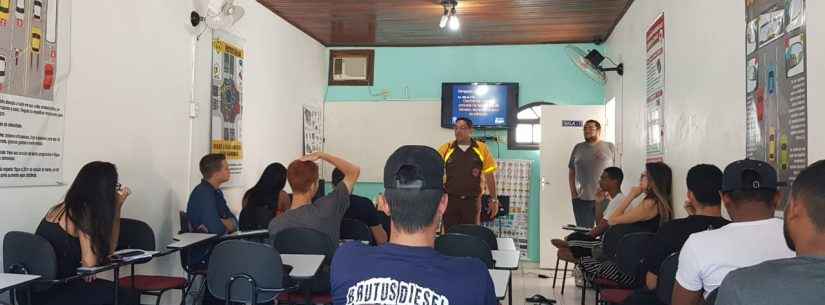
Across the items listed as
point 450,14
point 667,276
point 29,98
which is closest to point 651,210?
point 667,276

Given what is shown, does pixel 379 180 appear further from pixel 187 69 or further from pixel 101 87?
pixel 101 87

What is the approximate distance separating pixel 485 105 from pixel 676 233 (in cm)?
514

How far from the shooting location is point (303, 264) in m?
3.02

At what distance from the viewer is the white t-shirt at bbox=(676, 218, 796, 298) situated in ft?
6.83

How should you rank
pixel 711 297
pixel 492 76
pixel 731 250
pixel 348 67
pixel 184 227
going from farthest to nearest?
1. pixel 348 67
2. pixel 492 76
3. pixel 184 227
4. pixel 731 250
5. pixel 711 297

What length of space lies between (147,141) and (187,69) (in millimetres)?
732

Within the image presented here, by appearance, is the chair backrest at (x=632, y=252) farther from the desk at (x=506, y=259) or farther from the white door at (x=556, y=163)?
the white door at (x=556, y=163)

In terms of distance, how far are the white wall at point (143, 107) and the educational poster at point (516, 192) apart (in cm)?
300

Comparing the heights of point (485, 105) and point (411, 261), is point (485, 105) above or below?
above

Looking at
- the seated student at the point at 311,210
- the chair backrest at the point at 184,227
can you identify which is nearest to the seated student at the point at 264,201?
the chair backrest at the point at 184,227

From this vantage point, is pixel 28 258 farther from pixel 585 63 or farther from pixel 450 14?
pixel 585 63

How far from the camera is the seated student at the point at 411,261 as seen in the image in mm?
1495

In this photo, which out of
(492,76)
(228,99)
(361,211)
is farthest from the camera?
(492,76)

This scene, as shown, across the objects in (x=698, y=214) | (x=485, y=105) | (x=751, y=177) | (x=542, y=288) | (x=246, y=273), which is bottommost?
(x=542, y=288)
